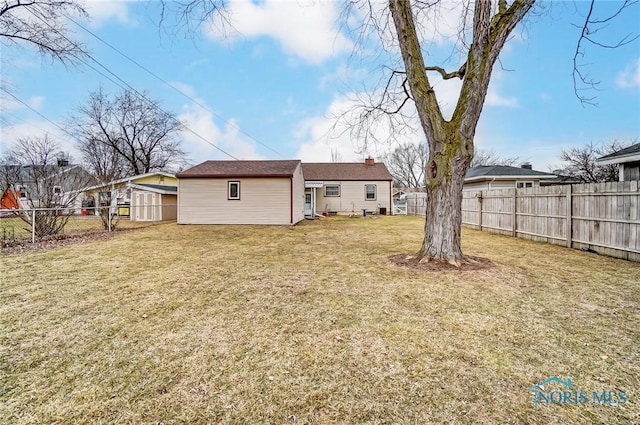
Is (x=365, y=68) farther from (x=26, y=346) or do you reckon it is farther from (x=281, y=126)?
(x=281, y=126)

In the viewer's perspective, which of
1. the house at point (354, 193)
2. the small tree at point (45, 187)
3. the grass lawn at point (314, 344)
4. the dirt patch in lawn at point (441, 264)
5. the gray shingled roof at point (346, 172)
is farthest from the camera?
the gray shingled roof at point (346, 172)

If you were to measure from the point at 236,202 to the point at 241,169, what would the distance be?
1865 millimetres

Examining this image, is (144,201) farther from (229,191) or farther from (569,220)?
(569,220)

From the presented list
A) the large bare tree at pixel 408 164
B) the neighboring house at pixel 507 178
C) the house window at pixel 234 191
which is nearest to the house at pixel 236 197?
the house window at pixel 234 191

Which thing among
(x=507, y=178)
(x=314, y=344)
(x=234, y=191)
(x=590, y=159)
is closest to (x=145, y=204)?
(x=234, y=191)

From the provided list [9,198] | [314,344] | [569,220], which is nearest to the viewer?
[314,344]

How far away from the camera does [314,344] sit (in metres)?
2.85

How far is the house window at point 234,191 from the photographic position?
14789 millimetres

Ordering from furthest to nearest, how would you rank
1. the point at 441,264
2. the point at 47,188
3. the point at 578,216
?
1. the point at 47,188
2. the point at 578,216
3. the point at 441,264

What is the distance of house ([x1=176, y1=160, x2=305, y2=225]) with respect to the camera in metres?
14.6

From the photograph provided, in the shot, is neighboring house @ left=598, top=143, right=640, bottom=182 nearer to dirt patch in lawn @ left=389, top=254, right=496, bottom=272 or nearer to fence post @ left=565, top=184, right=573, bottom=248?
fence post @ left=565, top=184, right=573, bottom=248

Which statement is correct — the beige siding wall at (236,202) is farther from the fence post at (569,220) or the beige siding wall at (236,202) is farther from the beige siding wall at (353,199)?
the fence post at (569,220)

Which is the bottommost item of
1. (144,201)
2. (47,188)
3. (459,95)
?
(144,201)

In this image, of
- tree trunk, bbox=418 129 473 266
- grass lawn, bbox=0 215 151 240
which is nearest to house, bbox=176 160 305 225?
grass lawn, bbox=0 215 151 240
